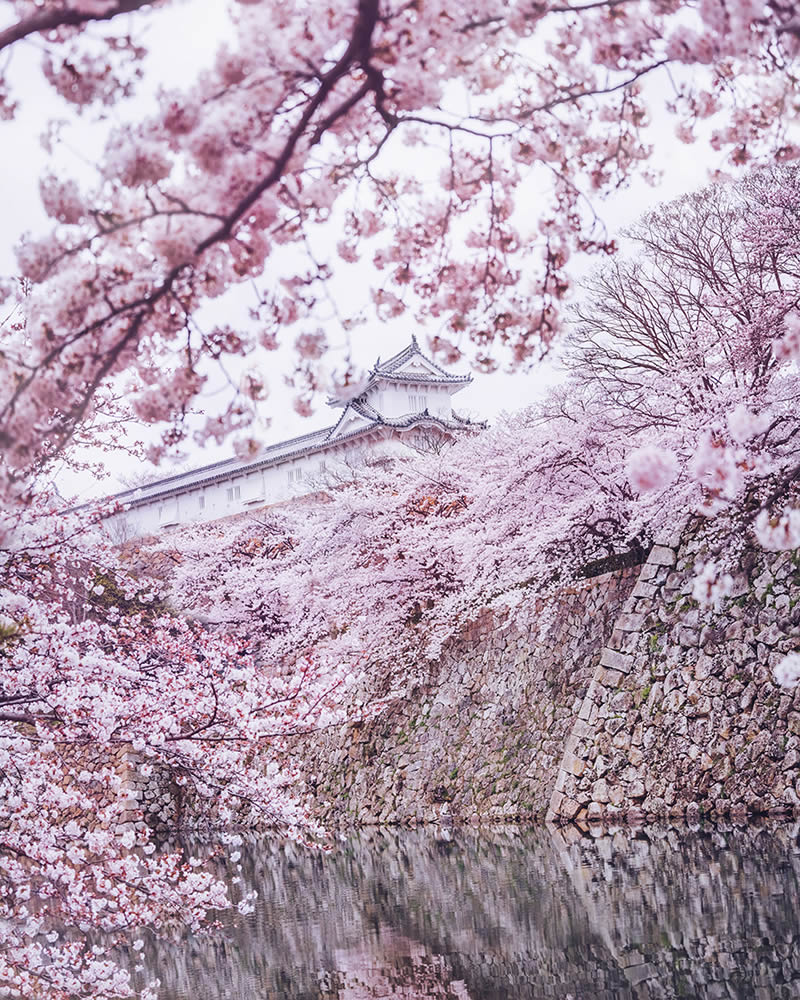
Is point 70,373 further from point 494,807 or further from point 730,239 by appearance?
point 730,239

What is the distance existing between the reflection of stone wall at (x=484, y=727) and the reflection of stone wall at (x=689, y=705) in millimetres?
1211

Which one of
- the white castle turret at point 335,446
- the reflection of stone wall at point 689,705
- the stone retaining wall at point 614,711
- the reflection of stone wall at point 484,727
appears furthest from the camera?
the white castle turret at point 335,446

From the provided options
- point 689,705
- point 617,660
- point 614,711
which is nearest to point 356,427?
point 617,660

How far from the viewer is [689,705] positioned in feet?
31.6

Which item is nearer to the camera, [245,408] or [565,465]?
[245,408]

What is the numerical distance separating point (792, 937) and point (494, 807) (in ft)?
24.4

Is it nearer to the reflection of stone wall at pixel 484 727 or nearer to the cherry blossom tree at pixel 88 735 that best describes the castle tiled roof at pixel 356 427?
the reflection of stone wall at pixel 484 727

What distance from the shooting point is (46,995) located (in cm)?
535

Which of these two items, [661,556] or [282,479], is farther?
[282,479]

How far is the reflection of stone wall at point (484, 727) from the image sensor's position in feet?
39.2

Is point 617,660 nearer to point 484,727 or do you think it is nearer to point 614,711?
point 614,711

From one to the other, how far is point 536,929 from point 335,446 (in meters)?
22.4

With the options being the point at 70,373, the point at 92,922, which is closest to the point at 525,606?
the point at 92,922

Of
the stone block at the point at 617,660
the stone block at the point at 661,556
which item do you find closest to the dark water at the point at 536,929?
the stone block at the point at 617,660
